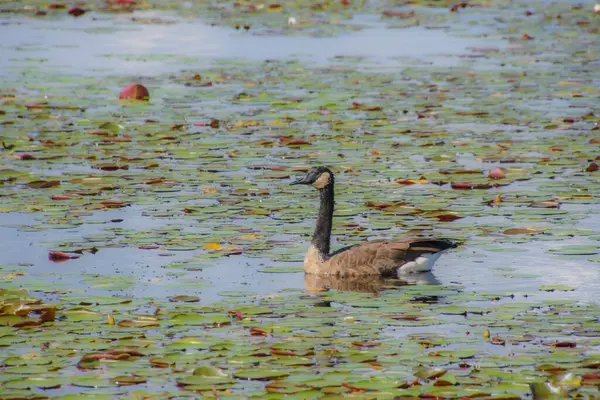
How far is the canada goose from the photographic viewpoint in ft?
34.0

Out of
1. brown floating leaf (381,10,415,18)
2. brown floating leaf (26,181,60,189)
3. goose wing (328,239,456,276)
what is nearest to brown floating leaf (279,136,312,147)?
brown floating leaf (26,181,60,189)

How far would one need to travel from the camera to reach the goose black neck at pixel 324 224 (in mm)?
10539

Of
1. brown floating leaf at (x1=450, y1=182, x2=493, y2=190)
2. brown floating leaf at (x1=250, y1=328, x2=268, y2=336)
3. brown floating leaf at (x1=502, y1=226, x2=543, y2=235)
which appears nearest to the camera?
brown floating leaf at (x1=250, y1=328, x2=268, y2=336)

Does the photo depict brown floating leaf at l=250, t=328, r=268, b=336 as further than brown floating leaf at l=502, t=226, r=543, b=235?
No

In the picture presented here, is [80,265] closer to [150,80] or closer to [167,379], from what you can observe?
[167,379]

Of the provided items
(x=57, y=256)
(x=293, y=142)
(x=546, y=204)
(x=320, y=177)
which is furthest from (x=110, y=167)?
(x=546, y=204)

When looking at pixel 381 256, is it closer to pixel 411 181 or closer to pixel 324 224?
pixel 324 224

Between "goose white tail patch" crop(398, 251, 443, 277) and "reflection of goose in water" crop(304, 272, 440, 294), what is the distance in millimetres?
50

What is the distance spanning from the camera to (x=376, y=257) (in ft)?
34.2

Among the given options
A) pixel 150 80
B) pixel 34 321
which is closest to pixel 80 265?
pixel 34 321

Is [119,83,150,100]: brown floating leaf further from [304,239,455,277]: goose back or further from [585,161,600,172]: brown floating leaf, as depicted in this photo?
[304,239,455,277]: goose back

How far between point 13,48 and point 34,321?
17609mm

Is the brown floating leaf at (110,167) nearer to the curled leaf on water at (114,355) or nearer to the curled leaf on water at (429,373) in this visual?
the curled leaf on water at (114,355)

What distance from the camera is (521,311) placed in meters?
8.98
